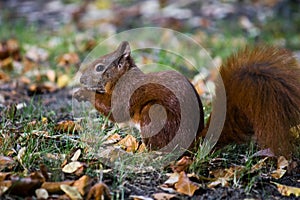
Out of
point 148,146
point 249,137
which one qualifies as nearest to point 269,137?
point 249,137

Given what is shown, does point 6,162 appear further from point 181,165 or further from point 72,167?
point 181,165

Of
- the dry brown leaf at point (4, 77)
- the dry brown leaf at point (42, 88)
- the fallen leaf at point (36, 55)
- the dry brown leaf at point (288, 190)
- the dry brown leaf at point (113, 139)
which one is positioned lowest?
the dry brown leaf at point (288, 190)

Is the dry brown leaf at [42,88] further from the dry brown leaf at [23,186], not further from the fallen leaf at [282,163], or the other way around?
the fallen leaf at [282,163]

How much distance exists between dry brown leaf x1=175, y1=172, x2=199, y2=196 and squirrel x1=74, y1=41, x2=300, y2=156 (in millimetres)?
325

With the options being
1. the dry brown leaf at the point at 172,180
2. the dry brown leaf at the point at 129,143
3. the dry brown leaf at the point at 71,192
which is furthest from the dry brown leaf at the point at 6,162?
the dry brown leaf at the point at 172,180

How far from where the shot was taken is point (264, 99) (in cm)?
281

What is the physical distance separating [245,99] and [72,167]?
92 centimetres

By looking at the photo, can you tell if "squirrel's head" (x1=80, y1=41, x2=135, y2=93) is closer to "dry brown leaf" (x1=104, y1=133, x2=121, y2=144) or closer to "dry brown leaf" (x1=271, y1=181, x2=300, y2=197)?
"dry brown leaf" (x1=104, y1=133, x2=121, y2=144)

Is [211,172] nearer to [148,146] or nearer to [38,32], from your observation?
[148,146]

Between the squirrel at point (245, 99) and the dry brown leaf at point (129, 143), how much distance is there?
10 centimetres

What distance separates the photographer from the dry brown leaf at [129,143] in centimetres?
308

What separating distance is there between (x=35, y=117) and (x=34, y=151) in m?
0.71

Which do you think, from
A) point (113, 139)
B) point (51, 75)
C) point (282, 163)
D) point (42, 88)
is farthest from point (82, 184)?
point (51, 75)

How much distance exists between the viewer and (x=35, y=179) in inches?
98.9
